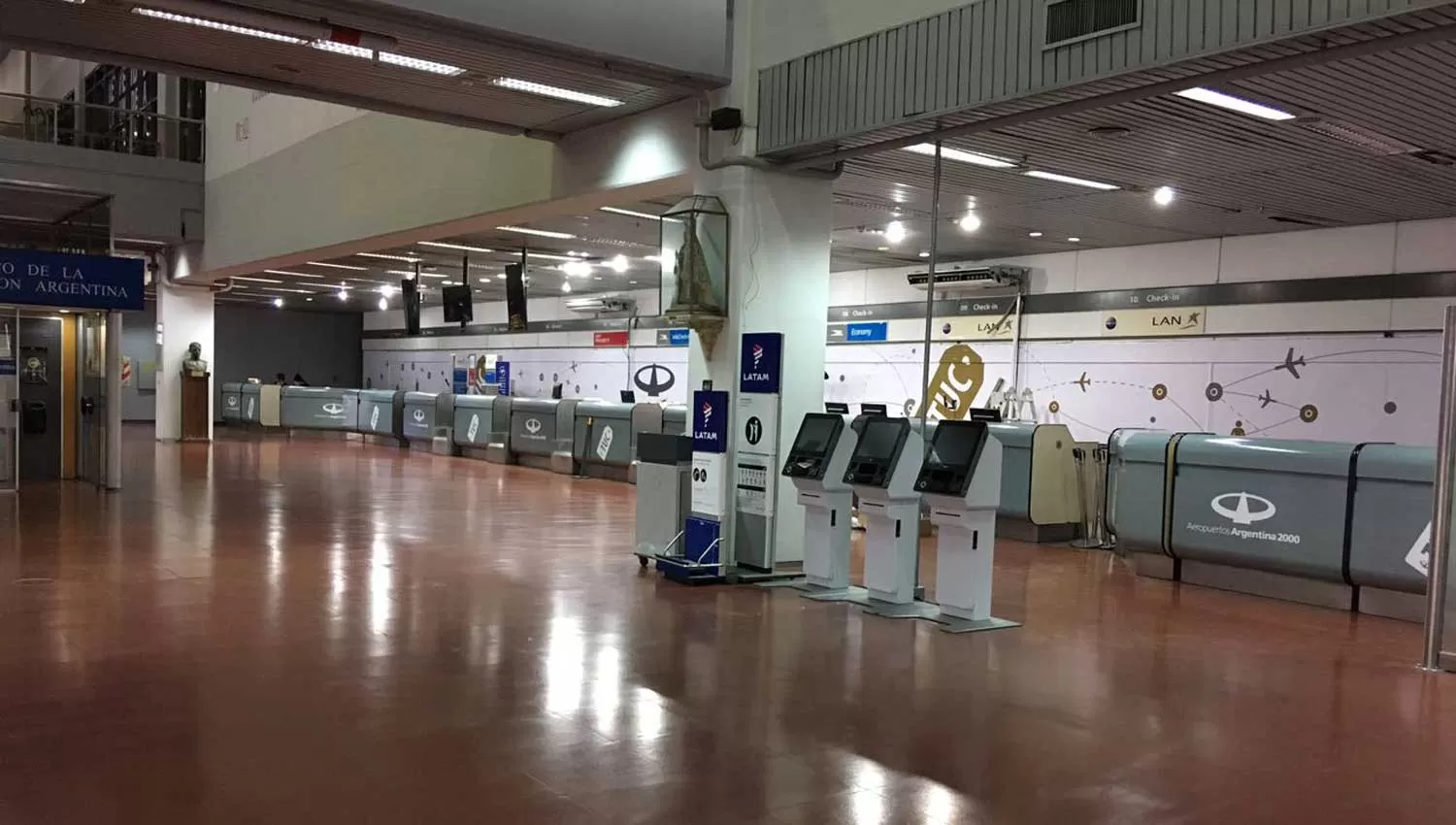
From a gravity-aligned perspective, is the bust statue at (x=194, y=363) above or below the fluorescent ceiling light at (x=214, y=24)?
below

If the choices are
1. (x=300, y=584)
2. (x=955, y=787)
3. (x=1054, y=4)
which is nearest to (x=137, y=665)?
(x=300, y=584)

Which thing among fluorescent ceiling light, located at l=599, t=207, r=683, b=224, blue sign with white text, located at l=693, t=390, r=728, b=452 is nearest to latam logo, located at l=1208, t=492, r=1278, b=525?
blue sign with white text, located at l=693, t=390, r=728, b=452

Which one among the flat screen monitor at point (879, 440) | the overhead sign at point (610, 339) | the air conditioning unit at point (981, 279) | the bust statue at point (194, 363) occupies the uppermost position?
the air conditioning unit at point (981, 279)

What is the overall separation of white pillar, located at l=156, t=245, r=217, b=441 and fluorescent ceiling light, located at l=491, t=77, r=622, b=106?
52.9 feet

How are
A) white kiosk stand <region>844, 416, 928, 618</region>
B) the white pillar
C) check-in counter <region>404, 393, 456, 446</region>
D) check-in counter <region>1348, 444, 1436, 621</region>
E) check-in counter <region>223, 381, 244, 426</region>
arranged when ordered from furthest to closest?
check-in counter <region>223, 381, 244, 426</region> → the white pillar → check-in counter <region>404, 393, 456, 446</region> → check-in counter <region>1348, 444, 1436, 621</region> → white kiosk stand <region>844, 416, 928, 618</region>

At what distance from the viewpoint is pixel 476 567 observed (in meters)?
8.73

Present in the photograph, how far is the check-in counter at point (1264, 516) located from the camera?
8258mm

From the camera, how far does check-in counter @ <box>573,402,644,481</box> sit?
53.9 ft

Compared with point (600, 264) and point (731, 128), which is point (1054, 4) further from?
point (600, 264)

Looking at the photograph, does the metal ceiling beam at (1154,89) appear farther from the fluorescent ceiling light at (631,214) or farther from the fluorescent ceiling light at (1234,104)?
the fluorescent ceiling light at (631,214)

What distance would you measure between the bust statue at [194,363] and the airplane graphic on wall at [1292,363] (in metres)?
20.2

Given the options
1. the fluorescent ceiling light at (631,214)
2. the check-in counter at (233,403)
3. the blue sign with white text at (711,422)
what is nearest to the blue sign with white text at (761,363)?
the blue sign with white text at (711,422)

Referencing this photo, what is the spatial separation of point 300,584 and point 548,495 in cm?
669

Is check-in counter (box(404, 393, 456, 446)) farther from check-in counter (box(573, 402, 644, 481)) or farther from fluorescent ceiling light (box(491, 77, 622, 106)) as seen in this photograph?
fluorescent ceiling light (box(491, 77, 622, 106))
